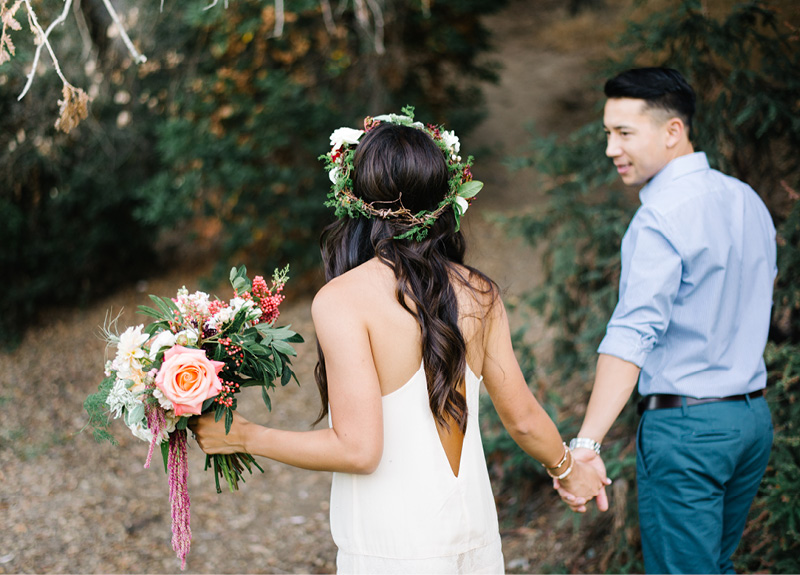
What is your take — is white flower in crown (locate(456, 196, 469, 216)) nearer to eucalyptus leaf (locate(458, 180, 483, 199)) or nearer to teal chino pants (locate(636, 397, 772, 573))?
eucalyptus leaf (locate(458, 180, 483, 199))

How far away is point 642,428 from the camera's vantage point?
2689 mm

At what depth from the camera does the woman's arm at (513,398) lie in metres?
2.24

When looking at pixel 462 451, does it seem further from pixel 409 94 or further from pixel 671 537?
pixel 409 94

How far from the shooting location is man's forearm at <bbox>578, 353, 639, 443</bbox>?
262 centimetres

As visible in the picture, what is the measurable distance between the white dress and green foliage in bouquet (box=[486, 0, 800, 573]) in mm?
1914

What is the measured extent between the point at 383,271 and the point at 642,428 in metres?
1.29

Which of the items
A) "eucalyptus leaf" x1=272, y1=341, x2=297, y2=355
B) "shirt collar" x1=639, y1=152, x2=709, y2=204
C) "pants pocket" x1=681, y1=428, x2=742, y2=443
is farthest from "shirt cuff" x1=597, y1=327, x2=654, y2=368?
"eucalyptus leaf" x1=272, y1=341, x2=297, y2=355

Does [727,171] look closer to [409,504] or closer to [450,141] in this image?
[450,141]

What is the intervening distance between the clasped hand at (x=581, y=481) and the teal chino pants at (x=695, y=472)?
20 centimetres

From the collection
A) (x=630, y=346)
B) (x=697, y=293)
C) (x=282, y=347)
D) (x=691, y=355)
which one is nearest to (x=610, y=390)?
(x=630, y=346)

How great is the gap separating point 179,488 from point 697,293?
1.90m

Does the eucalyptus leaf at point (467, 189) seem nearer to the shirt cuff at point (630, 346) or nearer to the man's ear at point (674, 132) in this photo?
the shirt cuff at point (630, 346)

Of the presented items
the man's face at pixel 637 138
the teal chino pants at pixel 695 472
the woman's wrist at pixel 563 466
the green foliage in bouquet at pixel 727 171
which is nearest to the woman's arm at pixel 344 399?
the woman's wrist at pixel 563 466

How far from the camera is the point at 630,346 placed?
258cm
